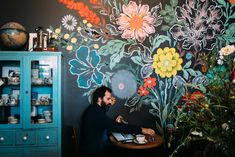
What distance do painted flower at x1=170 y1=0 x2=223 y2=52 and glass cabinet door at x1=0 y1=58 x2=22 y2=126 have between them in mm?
2031

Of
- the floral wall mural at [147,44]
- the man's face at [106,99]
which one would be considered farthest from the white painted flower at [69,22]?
the man's face at [106,99]

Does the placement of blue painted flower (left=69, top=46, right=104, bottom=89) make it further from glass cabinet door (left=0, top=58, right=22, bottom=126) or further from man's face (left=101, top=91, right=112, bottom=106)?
glass cabinet door (left=0, top=58, right=22, bottom=126)

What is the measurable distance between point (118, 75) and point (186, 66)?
3.04 feet

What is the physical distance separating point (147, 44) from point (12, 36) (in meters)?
1.66

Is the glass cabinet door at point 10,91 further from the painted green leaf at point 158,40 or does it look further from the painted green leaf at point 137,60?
the painted green leaf at point 158,40

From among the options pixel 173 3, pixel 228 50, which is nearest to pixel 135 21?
pixel 173 3

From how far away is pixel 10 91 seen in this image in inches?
127

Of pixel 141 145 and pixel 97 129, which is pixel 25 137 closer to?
pixel 97 129

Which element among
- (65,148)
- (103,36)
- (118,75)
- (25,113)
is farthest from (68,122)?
(103,36)

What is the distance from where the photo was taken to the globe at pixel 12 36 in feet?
10.1

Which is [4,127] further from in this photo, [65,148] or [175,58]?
[175,58]

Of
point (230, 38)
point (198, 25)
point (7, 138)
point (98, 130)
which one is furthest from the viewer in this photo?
point (230, 38)

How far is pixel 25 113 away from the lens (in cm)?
306

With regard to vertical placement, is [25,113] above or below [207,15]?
below
